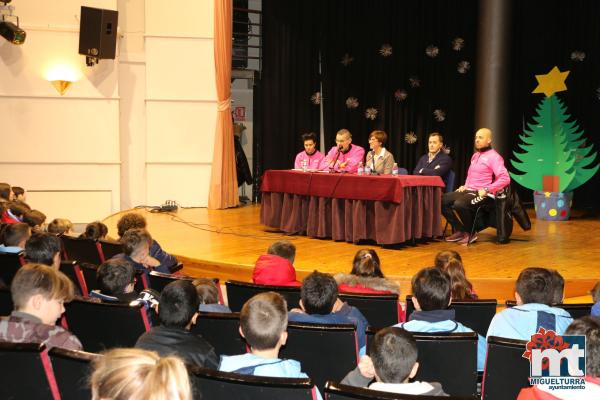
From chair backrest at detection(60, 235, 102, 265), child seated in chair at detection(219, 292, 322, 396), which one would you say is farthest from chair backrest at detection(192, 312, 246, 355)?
chair backrest at detection(60, 235, 102, 265)

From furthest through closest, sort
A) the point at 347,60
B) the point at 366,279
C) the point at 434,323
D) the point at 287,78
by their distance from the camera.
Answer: the point at 347,60
the point at 287,78
the point at 366,279
the point at 434,323

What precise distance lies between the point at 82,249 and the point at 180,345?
274 cm

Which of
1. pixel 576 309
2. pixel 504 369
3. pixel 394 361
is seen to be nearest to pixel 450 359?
pixel 504 369

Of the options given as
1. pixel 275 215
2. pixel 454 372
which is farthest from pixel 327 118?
→ pixel 454 372

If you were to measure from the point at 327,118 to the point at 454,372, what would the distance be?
333 inches

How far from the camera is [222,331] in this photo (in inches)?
109

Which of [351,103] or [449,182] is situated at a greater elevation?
[351,103]

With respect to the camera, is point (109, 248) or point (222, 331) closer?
point (222, 331)

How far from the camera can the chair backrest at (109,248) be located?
176 inches

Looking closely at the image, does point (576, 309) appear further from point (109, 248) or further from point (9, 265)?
point (9, 265)

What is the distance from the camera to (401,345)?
1.99 metres

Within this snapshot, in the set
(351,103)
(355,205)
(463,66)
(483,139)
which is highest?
(463,66)

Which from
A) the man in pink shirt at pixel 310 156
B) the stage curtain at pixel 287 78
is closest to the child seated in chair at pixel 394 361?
the man in pink shirt at pixel 310 156

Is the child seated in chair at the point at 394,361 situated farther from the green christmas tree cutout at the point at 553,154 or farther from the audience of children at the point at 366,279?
the green christmas tree cutout at the point at 553,154
